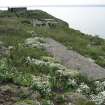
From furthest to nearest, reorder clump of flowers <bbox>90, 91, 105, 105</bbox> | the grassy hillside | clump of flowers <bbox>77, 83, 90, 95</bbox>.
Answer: clump of flowers <bbox>77, 83, 90, 95</bbox> → clump of flowers <bbox>90, 91, 105, 105</bbox> → the grassy hillside

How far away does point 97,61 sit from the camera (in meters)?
17.5

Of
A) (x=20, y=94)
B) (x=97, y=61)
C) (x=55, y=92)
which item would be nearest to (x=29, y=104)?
(x=20, y=94)

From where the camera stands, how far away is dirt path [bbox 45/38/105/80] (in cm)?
1468

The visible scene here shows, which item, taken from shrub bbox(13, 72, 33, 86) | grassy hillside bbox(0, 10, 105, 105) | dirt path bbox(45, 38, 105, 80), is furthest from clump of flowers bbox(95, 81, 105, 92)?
shrub bbox(13, 72, 33, 86)

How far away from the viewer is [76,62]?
53.3 ft

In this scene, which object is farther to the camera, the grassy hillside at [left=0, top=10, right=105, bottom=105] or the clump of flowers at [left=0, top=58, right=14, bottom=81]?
the clump of flowers at [left=0, top=58, right=14, bottom=81]

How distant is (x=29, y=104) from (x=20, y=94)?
0.91 meters

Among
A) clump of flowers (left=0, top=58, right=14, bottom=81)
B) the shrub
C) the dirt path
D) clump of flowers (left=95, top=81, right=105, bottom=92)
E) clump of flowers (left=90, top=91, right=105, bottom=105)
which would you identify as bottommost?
the dirt path

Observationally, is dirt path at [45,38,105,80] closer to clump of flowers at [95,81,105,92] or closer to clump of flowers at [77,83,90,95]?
clump of flowers at [95,81,105,92]

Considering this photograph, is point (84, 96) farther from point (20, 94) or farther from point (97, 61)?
point (97, 61)

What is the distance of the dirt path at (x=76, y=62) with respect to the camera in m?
14.7

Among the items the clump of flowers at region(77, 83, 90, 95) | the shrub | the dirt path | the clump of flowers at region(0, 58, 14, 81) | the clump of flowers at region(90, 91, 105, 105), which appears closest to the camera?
the clump of flowers at region(90, 91, 105, 105)

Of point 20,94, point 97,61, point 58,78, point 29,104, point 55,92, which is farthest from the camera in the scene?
point 97,61

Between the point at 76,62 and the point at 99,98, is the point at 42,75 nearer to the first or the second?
the point at 99,98
